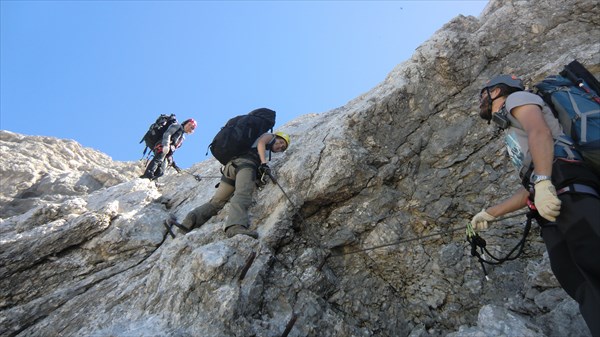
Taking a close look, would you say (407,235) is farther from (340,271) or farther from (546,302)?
(546,302)

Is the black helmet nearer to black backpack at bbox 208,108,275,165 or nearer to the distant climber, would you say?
the distant climber

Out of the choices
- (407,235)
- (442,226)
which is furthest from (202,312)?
(442,226)

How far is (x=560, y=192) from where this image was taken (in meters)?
4.22

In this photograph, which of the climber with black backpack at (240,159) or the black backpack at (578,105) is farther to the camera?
the climber with black backpack at (240,159)

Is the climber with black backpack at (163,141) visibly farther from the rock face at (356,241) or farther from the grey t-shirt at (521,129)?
the grey t-shirt at (521,129)

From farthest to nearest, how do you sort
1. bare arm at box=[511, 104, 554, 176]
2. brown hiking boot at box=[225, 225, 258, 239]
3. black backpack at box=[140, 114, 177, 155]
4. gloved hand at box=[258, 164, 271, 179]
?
black backpack at box=[140, 114, 177, 155] < gloved hand at box=[258, 164, 271, 179] < brown hiking boot at box=[225, 225, 258, 239] < bare arm at box=[511, 104, 554, 176]

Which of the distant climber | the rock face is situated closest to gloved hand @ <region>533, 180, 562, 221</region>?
the rock face

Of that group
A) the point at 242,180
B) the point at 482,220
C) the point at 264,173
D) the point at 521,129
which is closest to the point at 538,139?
the point at 521,129

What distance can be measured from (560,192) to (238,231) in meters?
5.37

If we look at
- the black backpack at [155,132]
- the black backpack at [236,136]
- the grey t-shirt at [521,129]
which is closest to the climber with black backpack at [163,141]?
the black backpack at [155,132]

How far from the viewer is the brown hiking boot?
24.8 ft

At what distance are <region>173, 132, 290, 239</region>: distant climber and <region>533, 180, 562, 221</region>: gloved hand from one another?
534 centimetres

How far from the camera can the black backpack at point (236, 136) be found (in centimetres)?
893

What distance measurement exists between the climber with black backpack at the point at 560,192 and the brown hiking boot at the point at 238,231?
181 inches
